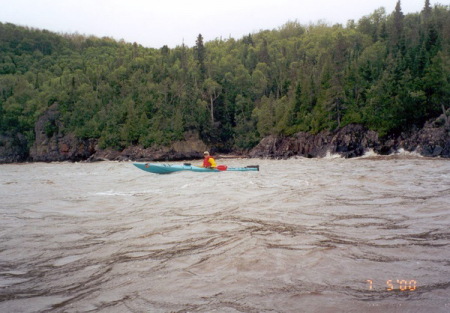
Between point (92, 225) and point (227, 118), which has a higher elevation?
point (227, 118)

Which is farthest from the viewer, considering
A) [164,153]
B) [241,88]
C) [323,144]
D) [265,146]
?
[241,88]

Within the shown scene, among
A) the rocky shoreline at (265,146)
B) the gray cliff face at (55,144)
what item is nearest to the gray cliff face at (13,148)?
the rocky shoreline at (265,146)

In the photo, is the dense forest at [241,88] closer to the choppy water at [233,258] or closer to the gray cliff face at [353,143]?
the gray cliff face at [353,143]

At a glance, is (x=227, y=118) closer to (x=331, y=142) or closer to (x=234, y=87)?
(x=234, y=87)

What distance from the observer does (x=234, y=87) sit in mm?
82500

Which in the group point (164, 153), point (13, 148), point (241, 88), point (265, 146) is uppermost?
point (241, 88)

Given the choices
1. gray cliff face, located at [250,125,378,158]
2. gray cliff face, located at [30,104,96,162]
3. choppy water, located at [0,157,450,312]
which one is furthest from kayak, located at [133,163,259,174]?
gray cliff face, located at [30,104,96,162]

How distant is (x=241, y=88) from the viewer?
82312mm

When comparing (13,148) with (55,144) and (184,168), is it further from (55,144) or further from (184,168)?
(184,168)

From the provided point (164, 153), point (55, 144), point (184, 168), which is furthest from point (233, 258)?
point (55, 144)

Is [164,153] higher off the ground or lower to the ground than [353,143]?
lower

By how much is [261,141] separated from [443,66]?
98.6 feet

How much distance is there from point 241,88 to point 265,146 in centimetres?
2427

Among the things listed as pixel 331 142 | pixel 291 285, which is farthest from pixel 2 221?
pixel 331 142
